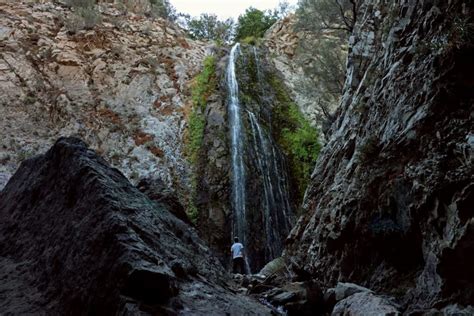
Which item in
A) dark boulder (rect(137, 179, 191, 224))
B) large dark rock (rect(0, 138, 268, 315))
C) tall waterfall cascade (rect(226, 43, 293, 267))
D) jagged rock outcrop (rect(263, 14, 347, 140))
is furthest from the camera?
jagged rock outcrop (rect(263, 14, 347, 140))

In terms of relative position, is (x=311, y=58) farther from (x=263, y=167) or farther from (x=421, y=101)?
(x=421, y=101)

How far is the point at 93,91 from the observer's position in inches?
727

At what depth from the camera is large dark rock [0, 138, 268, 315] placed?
11.3ft

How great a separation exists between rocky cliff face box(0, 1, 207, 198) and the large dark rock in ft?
32.0

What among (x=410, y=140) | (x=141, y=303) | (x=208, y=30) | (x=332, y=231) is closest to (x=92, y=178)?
(x=141, y=303)

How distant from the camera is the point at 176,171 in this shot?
17500mm

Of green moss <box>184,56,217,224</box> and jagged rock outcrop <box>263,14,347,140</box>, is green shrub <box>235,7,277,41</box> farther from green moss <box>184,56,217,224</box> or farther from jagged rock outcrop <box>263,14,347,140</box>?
green moss <box>184,56,217,224</box>

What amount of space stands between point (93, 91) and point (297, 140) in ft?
32.5

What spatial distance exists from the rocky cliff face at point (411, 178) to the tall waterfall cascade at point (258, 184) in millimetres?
5863

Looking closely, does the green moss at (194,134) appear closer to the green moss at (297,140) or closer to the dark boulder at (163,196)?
the green moss at (297,140)

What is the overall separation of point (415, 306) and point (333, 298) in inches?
64.2

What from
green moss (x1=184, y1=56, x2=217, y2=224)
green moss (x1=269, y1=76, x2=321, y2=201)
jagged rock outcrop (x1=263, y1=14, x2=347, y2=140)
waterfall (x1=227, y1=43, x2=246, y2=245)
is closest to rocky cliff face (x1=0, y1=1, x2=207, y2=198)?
green moss (x1=184, y1=56, x2=217, y2=224)

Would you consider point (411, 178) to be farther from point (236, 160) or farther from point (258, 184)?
point (236, 160)

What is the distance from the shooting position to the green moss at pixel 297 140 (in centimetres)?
1866
